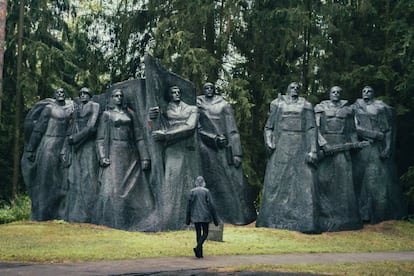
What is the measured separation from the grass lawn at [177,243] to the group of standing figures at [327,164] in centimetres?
70

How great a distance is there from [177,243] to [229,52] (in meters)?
13.3

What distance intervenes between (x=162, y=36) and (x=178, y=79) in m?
6.68

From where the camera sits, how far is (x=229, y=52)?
2841 cm

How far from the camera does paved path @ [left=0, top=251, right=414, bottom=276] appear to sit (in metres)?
11.9

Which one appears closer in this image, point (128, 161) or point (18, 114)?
point (128, 161)

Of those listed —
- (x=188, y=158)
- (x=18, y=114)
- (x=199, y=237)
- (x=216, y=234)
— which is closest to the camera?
(x=199, y=237)

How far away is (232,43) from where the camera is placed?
28047 millimetres

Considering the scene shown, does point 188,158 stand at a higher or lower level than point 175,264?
higher

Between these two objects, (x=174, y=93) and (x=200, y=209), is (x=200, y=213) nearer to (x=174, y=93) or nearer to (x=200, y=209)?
(x=200, y=209)

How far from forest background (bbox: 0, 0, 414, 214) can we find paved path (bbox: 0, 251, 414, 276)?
35.5 feet

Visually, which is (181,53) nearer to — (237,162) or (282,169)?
(237,162)

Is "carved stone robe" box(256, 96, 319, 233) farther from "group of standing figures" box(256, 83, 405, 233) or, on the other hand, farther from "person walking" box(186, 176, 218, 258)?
"person walking" box(186, 176, 218, 258)

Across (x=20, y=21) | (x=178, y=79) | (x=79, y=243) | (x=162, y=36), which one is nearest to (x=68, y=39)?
(x=20, y=21)

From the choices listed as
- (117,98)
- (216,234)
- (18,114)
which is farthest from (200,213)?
(18,114)
